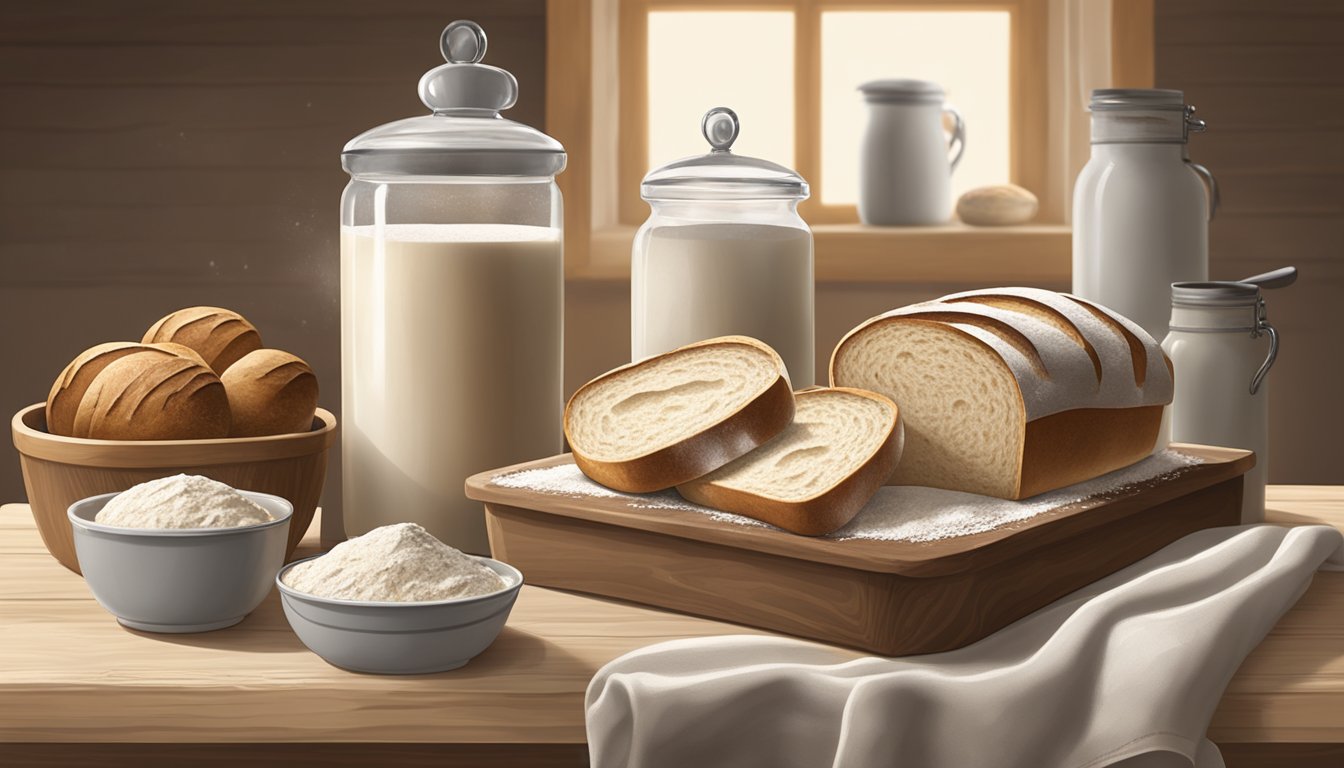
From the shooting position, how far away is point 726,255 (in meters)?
1.16

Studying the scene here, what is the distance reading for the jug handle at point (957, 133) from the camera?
94.0 inches

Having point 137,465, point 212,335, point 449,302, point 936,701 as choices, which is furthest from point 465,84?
point 936,701

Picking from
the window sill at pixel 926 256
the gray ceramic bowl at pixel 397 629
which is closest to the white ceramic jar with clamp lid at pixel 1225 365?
the gray ceramic bowl at pixel 397 629

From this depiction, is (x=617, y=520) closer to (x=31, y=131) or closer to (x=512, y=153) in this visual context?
(x=512, y=153)

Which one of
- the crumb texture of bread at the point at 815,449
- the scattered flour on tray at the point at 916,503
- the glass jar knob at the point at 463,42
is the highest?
the glass jar knob at the point at 463,42

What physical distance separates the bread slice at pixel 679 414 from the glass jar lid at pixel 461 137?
0.19m

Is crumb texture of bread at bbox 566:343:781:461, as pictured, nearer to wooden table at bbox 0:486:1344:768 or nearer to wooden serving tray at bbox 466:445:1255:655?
wooden serving tray at bbox 466:445:1255:655

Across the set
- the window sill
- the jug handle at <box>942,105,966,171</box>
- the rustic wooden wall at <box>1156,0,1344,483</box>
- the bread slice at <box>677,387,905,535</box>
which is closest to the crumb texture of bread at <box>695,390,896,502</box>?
the bread slice at <box>677,387,905,535</box>

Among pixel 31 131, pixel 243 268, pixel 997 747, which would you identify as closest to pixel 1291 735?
pixel 997 747

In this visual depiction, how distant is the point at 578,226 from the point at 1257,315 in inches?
52.0

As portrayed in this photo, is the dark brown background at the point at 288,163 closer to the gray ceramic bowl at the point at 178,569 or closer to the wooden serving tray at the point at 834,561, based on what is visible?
the wooden serving tray at the point at 834,561

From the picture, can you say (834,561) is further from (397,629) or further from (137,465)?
(137,465)

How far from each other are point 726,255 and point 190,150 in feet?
5.07

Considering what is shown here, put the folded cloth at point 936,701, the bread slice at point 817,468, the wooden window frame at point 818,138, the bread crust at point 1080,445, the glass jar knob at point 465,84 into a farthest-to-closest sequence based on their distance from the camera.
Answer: the wooden window frame at point 818,138, the glass jar knob at point 465,84, the bread crust at point 1080,445, the bread slice at point 817,468, the folded cloth at point 936,701
